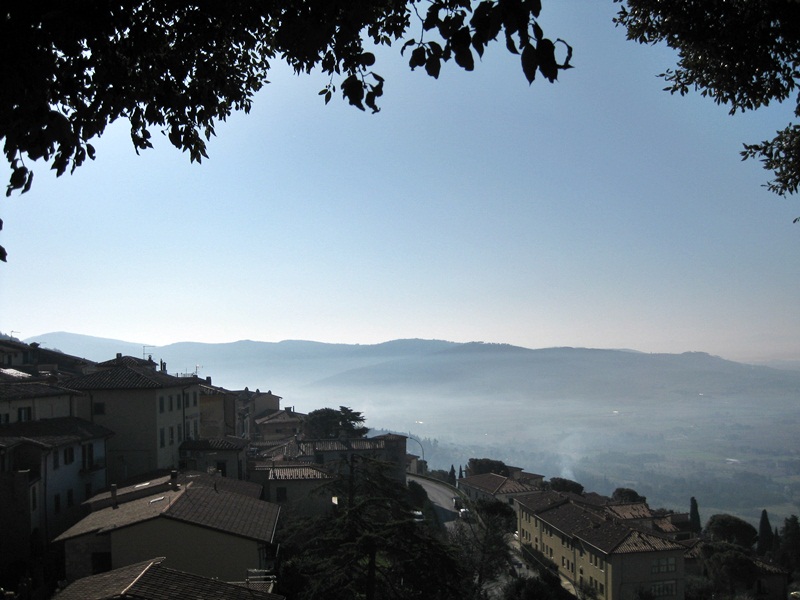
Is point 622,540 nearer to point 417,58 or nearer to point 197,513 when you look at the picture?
point 197,513

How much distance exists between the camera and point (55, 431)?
87.1 ft

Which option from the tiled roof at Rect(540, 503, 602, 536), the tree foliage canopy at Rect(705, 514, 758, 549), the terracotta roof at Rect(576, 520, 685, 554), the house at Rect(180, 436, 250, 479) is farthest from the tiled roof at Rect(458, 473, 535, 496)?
the house at Rect(180, 436, 250, 479)

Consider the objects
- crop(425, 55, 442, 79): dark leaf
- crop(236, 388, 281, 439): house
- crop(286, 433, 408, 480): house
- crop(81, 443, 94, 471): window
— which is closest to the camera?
crop(425, 55, 442, 79): dark leaf

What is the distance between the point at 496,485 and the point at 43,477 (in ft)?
127

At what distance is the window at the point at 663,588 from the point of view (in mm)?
34375

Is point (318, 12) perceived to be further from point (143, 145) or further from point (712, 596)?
point (712, 596)

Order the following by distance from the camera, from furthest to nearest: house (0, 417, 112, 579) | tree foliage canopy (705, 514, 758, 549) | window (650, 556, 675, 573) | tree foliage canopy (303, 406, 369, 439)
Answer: tree foliage canopy (303, 406, 369, 439), tree foliage canopy (705, 514, 758, 549), window (650, 556, 675, 573), house (0, 417, 112, 579)

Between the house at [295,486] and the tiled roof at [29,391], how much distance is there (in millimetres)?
9609

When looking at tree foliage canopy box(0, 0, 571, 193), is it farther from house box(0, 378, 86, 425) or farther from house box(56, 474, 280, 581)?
house box(0, 378, 86, 425)

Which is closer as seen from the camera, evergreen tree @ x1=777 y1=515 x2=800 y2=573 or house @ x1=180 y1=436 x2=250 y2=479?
house @ x1=180 y1=436 x2=250 y2=479

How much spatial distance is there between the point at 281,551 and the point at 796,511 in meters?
178

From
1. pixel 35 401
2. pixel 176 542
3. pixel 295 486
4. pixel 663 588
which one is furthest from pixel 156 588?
pixel 663 588

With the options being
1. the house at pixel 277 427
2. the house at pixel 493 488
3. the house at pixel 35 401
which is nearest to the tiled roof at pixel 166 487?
the house at pixel 35 401

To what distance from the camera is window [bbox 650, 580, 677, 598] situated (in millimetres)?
34375
